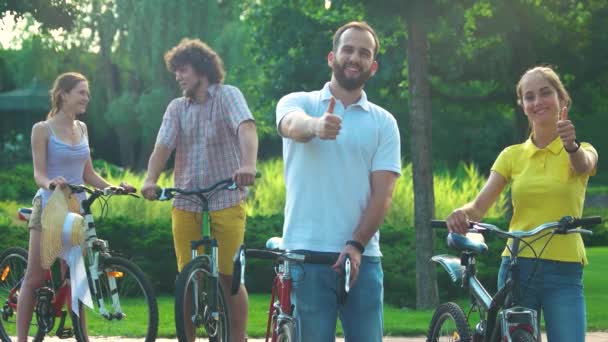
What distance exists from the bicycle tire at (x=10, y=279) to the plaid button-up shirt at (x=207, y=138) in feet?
5.76

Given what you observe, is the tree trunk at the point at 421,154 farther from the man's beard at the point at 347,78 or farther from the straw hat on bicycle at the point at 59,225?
the man's beard at the point at 347,78

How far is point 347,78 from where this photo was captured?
Answer: 4.71 m

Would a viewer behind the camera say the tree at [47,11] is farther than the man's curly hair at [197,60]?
Yes

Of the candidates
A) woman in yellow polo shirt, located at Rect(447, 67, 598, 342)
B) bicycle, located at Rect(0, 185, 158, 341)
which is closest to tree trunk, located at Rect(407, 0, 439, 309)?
bicycle, located at Rect(0, 185, 158, 341)

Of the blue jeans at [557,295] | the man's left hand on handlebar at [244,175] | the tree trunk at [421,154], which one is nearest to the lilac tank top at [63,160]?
the man's left hand on handlebar at [244,175]

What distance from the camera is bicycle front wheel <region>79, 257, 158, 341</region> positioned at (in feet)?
23.8

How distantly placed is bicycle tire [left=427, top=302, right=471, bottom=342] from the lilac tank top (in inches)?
A: 104

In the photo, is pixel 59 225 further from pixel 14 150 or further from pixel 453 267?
pixel 14 150

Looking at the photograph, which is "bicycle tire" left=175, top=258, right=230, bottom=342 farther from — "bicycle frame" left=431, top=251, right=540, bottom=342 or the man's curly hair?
"bicycle frame" left=431, top=251, right=540, bottom=342

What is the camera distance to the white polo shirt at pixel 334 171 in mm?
4738

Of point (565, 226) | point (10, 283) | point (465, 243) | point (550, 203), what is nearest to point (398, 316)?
point (10, 283)

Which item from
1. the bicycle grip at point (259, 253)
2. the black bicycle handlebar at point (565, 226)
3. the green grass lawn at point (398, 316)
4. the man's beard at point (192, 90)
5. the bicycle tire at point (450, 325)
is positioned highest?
the man's beard at point (192, 90)

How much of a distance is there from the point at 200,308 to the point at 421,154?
4.61 m

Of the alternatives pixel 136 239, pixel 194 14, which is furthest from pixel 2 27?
pixel 194 14
